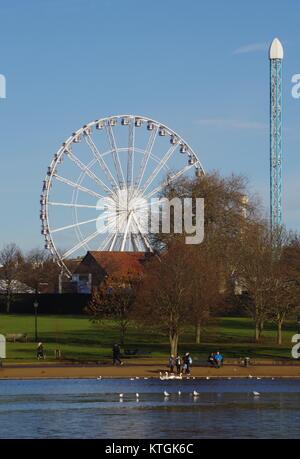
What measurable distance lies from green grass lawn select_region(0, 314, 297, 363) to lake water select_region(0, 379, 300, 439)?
13418 millimetres

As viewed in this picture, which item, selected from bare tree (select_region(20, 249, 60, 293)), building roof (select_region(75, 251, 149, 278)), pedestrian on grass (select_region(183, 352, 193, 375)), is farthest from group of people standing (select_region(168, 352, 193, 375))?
bare tree (select_region(20, 249, 60, 293))

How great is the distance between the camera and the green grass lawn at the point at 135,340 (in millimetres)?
76312

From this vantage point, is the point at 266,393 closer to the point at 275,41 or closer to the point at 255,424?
the point at 255,424

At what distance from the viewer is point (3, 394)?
5656 centimetres

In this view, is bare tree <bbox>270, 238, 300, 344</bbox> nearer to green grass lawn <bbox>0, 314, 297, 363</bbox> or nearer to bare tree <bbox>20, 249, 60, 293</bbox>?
green grass lawn <bbox>0, 314, 297, 363</bbox>

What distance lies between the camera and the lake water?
141 feet

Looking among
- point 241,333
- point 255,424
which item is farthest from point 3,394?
point 241,333

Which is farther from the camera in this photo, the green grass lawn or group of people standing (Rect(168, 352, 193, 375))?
the green grass lawn

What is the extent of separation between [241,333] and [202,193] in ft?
37.4

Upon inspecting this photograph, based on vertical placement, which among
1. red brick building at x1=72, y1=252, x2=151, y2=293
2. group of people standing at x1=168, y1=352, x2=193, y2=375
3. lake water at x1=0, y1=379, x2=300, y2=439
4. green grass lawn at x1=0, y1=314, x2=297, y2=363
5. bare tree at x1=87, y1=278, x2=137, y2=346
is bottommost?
lake water at x1=0, y1=379, x2=300, y2=439

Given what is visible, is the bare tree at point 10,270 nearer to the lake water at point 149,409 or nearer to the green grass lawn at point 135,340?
the green grass lawn at point 135,340

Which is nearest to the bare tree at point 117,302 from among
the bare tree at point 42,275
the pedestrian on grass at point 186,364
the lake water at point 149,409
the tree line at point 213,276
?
the tree line at point 213,276

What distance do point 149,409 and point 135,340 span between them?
1462 inches
